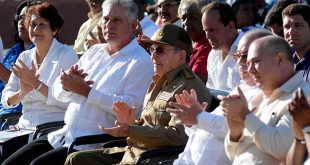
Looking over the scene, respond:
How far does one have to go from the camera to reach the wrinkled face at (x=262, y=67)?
511 cm

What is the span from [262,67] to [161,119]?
4.30 ft

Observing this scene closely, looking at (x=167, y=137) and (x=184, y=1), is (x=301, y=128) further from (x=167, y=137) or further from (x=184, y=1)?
(x=184, y=1)

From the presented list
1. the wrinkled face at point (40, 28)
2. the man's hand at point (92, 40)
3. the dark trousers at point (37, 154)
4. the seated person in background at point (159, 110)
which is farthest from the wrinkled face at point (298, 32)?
the man's hand at point (92, 40)

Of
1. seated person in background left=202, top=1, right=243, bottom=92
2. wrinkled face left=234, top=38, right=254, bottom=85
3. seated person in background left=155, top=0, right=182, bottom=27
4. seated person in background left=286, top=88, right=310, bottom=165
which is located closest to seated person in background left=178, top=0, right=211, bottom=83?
seated person in background left=202, top=1, right=243, bottom=92

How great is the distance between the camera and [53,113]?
7.81m

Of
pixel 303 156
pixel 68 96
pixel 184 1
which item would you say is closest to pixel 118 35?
pixel 68 96

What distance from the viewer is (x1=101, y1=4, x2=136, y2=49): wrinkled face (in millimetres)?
7133

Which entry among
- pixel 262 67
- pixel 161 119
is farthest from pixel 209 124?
pixel 161 119

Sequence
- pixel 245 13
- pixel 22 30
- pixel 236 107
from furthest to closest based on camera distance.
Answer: pixel 22 30 → pixel 245 13 → pixel 236 107

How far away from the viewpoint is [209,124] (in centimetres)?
550

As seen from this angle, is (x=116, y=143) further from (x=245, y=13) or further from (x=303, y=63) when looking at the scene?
(x=245, y=13)

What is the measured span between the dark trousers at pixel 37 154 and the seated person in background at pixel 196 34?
1.42 m

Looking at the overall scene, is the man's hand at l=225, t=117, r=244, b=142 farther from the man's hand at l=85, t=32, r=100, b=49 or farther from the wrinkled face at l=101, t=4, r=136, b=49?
the man's hand at l=85, t=32, r=100, b=49

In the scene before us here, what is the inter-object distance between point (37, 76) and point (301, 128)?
138 inches
